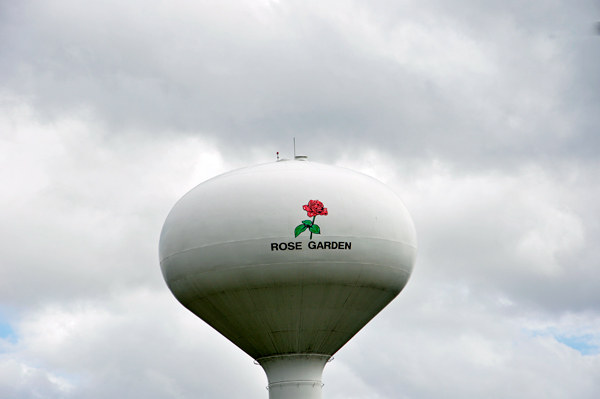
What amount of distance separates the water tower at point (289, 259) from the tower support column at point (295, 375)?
0.03 metres

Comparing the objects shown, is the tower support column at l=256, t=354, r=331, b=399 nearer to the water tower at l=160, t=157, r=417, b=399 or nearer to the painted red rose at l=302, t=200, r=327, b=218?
the water tower at l=160, t=157, r=417, b=399

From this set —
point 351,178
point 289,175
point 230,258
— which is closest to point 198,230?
point 230,258

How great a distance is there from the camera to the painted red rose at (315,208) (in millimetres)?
27719

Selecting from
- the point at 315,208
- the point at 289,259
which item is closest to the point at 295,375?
the point at 289,259

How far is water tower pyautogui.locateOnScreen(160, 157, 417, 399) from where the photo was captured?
27672mm

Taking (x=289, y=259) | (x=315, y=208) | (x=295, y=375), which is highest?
(x=315, y=208)

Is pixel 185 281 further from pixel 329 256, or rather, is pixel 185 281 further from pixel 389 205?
pixel 389 205

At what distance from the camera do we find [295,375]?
29.9 m

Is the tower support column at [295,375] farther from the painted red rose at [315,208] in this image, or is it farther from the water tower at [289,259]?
the painted red rose at [315,208]

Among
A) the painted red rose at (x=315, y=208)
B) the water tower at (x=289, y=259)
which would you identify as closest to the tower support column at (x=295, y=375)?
the water tower at (x=289, y=259)

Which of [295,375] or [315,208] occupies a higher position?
[315,208]

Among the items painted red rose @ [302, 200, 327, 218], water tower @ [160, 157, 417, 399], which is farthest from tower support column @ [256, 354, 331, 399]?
painted red rose @ [302, 200, 327, 218]

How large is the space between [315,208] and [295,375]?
18.6ft

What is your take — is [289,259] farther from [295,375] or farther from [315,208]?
[295,375]
